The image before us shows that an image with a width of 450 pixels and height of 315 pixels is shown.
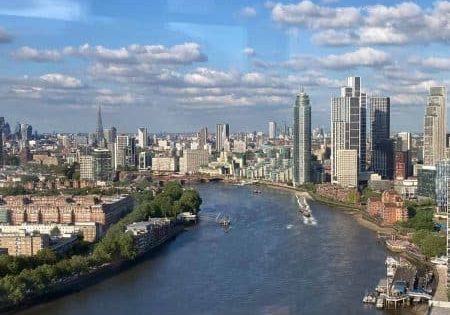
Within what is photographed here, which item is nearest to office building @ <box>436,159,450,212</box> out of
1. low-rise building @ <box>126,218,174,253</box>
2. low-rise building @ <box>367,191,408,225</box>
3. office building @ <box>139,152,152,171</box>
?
low-rise building @ <box>367,191,408,225</box>

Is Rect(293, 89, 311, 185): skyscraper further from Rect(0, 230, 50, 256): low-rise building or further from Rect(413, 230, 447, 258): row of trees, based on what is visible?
Rect(0, 230, 50, 256): low-rise building

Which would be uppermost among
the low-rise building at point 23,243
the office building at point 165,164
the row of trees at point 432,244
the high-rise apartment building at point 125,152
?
the high-rise apartment building at point 125,152

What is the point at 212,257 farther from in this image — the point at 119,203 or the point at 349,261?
the point at 119,203

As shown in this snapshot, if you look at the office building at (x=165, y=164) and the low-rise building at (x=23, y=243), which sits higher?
the office building at (x=165, y=164)

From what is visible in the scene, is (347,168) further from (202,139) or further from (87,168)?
(202,139)

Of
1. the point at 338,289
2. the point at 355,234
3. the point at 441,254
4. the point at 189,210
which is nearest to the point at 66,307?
the point at 338,289

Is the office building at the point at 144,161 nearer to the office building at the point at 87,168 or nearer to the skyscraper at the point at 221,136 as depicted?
the skyscraper at the point at 221,136

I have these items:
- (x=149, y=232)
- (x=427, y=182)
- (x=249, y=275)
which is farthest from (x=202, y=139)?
(x=249, y=275)

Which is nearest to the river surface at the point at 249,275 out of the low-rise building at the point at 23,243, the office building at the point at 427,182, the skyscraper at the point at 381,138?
→ the low-rise building at the point at 23,243
